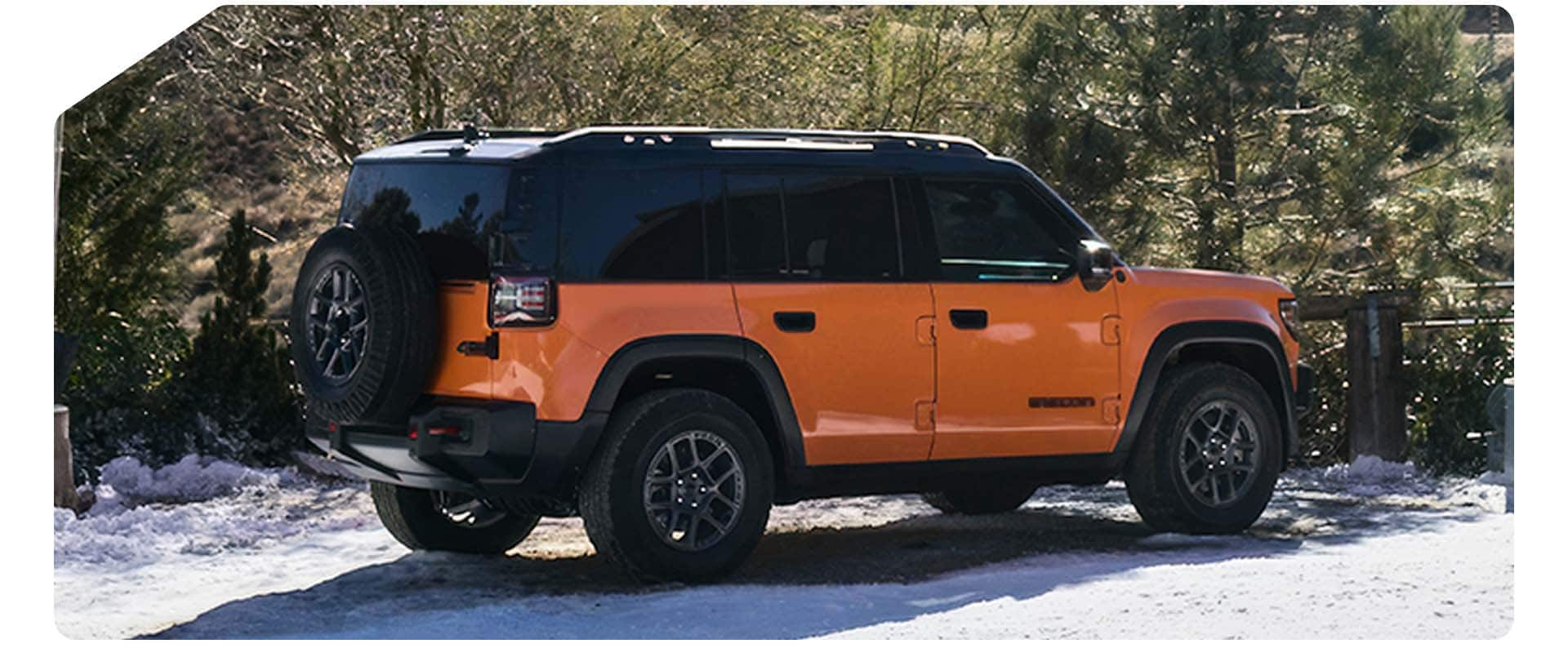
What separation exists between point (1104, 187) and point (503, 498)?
264 inches

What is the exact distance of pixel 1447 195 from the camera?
1359 centimetres

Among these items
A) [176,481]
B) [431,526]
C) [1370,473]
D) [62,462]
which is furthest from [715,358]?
[1370,473]

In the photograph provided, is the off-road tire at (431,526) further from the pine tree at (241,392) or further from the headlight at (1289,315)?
the headlight at (1289,315)

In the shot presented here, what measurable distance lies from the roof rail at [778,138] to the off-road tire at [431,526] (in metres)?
1.82

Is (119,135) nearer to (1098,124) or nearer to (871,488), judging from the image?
(1098,124)

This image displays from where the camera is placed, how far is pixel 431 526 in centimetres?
954

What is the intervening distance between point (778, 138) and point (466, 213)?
54.2 inches

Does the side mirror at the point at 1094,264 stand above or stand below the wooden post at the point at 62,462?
above

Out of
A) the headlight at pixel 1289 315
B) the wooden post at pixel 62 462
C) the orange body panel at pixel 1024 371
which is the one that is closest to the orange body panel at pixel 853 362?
the orange body panel at pixel 1024 371

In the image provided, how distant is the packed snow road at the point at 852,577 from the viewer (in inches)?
315

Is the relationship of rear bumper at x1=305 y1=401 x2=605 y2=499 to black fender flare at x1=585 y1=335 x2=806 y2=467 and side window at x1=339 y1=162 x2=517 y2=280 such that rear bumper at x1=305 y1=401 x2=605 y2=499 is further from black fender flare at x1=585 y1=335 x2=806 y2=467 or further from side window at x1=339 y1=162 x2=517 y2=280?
side window at x1=339 y1=162 x2=517 y2=280

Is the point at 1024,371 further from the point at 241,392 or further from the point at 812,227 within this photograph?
the point at 241,392

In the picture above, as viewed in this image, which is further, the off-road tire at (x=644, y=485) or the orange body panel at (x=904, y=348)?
the off-road tire at (x=644, y=485)
